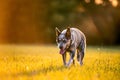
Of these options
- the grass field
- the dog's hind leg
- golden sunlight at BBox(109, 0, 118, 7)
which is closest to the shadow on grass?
the grass field

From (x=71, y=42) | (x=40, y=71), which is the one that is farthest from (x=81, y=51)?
(x=40, y=71)

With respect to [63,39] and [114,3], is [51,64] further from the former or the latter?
[114,3]

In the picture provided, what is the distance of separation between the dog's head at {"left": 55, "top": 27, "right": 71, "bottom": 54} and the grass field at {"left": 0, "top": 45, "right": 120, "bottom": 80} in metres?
0.05

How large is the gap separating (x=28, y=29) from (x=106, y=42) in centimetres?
35

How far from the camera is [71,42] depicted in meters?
3.67

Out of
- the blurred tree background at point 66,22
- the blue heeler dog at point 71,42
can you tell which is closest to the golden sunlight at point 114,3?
the blurred tree background at point 66,22

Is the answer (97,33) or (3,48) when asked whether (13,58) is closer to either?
(3,48)

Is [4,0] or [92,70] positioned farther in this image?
[4,0]

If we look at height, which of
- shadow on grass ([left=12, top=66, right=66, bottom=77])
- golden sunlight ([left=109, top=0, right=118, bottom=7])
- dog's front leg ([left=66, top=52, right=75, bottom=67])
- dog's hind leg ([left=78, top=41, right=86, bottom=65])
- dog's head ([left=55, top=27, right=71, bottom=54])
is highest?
golden sunlight ([left=109, top=0, right=118, bottom=7])

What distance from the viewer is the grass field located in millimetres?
3457

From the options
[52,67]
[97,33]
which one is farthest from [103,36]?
[52,67]

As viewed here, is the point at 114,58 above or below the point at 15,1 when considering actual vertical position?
below

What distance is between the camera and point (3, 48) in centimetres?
366

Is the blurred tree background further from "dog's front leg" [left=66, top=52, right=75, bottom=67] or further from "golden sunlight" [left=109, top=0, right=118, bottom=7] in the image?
"dog's front leg" [left=66, top=52, right=75, bottom=67]
